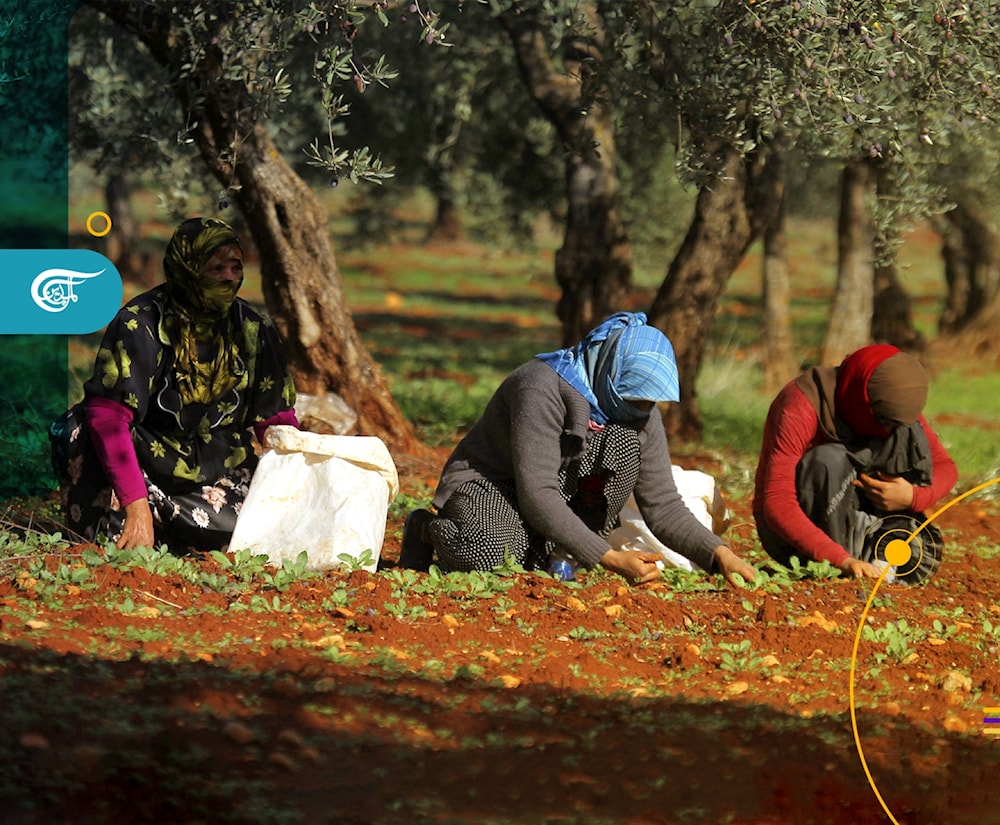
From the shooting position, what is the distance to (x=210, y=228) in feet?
18.6

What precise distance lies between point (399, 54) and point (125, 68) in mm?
2351

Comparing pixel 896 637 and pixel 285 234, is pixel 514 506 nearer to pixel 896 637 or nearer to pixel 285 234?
pixel 896 637

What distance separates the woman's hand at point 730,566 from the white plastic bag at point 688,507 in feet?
1.16

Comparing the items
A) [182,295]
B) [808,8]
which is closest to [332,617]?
[182,295]

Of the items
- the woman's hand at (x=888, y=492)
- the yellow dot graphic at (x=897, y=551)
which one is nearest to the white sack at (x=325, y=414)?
the woman's hand at (x=888, y=492)

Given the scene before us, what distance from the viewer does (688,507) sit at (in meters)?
6.03

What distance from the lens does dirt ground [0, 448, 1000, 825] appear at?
3.47 m

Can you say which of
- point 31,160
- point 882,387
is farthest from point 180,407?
point 31,160

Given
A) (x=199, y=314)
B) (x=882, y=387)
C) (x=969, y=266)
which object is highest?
(x=969, y=266)

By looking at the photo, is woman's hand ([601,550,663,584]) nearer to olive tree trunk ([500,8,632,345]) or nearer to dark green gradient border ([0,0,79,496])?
dark green gradient border ([0,0,79,496])

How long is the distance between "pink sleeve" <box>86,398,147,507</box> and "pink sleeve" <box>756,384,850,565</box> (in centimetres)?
260

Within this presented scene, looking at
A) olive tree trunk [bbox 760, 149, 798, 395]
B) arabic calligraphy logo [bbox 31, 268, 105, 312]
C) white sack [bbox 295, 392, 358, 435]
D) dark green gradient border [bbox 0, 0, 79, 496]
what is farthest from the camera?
olive tree trunk [bbox 760, 149, 798, 395]

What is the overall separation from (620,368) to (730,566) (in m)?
0.93

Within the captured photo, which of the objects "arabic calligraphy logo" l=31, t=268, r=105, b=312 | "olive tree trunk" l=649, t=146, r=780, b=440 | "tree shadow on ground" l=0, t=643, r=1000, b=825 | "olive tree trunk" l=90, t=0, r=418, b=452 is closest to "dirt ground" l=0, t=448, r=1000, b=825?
"tree shadow on ground" l=0, t=643, r=1000, b=825
